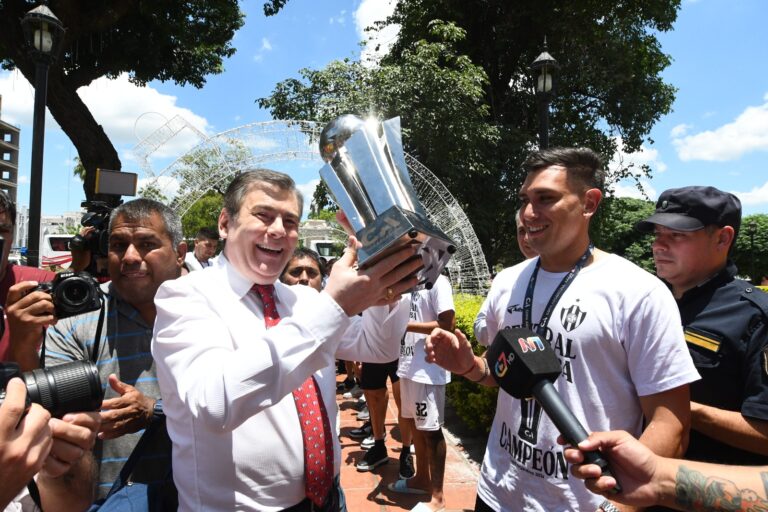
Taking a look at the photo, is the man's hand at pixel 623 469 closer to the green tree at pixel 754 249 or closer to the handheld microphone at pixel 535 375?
the handheld microphone at pixel 535 375

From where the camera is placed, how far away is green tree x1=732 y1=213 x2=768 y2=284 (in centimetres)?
2483

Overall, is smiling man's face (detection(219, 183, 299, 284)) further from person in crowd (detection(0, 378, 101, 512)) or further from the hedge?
the hedge

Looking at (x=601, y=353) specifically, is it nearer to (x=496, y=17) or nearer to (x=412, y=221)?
(x=412, y=221)

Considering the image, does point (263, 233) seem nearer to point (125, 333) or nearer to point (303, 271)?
point (125, 333)

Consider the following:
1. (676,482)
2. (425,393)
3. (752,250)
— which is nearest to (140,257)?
(676,482)

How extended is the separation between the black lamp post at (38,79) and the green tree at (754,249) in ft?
95.0

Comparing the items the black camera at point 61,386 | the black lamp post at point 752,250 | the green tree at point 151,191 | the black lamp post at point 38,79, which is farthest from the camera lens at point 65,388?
the black lamp post at point 752,250

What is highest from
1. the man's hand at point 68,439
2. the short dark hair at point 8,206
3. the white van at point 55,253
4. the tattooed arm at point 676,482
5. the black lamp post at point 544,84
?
the black lamp post at point 544,84

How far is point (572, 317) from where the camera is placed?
1.91 m

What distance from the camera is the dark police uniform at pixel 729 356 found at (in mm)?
1826

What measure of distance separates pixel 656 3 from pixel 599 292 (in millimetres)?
16586

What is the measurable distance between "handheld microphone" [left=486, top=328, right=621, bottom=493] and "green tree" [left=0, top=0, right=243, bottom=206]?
1054cm

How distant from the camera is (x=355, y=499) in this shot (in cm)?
404

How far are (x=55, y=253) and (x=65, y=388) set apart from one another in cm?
2437
